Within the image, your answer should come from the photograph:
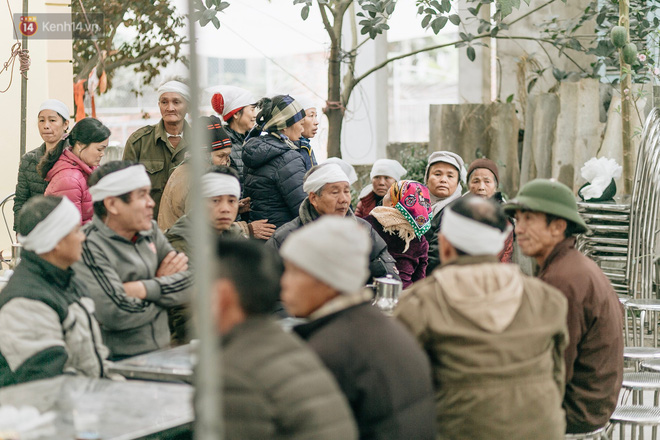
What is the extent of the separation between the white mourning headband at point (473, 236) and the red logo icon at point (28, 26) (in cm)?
498

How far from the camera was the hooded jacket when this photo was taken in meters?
5.22

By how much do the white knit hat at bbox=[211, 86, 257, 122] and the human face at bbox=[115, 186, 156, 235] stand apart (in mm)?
2072

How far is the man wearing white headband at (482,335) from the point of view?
2.96 meters

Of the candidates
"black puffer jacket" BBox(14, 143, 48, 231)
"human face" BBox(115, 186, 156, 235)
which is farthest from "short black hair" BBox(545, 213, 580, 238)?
"black puffer jacket" BBox(14, 143, 48, 231)

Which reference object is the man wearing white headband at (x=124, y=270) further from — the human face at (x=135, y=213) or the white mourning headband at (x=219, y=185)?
the white mourning headband at (x=219, y=185)

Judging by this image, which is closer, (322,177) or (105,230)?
(105,230)

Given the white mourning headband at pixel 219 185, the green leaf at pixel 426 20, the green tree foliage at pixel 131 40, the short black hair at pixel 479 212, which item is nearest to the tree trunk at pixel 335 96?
the green leaf at pixel 426 20

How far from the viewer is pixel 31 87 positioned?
719cm

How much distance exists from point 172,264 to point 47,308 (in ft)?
2.84

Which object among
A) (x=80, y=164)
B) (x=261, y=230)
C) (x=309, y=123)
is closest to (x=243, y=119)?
(x=309, y=123)

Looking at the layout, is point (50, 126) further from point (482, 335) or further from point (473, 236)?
point (482, 335)

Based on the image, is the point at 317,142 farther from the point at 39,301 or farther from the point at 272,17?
the point at 39,301

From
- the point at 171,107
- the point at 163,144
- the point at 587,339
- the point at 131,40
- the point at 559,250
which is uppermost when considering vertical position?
the point at 131,40

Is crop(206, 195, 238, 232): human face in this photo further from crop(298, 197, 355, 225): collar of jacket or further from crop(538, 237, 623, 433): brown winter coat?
crop(538, 237, 623, 433): brown winter coat
